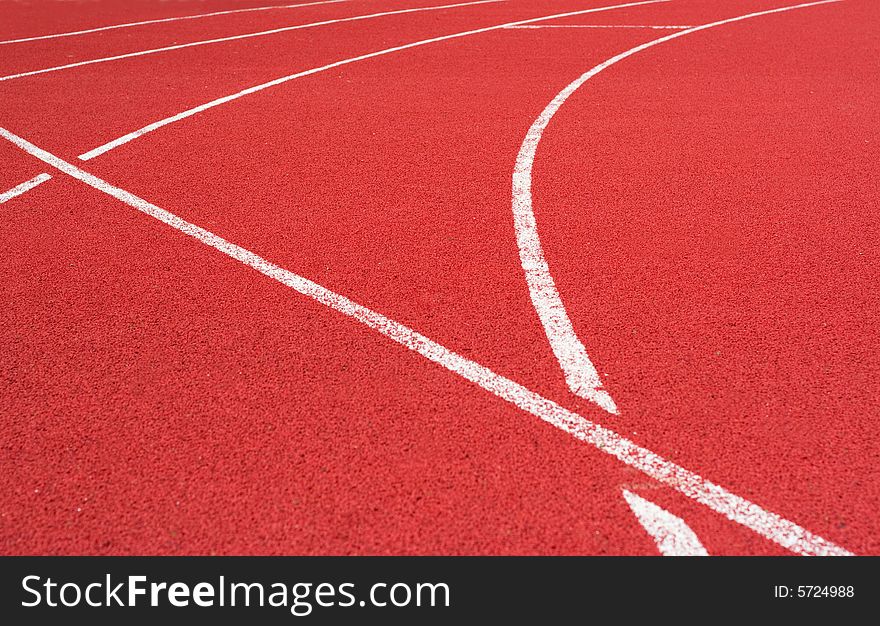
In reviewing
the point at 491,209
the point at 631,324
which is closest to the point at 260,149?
the point at 491,209

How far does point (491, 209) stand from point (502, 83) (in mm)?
3644

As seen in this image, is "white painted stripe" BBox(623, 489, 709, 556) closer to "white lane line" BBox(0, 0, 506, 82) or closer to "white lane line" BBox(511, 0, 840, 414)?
"white lane line" BBox(511, 0, 840, 414)

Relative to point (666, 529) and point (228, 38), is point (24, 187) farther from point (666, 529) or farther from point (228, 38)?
point (228, 38)

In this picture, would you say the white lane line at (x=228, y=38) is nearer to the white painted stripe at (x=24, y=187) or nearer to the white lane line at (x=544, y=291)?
the white painted stripe at (x=24, y=187)

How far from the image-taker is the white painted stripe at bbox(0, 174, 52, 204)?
584cm

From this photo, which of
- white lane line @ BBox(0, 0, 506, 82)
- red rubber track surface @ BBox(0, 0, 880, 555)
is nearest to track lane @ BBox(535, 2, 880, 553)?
red rubber track surface @ BBox(0, 0, 880, 555)

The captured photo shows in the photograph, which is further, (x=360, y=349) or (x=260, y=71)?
(x=260, y=71)

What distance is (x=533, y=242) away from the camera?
5.10 meters

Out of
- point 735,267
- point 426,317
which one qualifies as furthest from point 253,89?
point 735,267

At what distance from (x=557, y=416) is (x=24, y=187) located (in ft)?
15.6

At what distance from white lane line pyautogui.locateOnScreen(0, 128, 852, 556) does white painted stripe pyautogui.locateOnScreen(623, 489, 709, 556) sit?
0.16 metres

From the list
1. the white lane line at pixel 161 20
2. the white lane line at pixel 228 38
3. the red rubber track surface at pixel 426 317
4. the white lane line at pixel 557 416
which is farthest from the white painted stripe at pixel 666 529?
the white lane line at pixel 161 20
